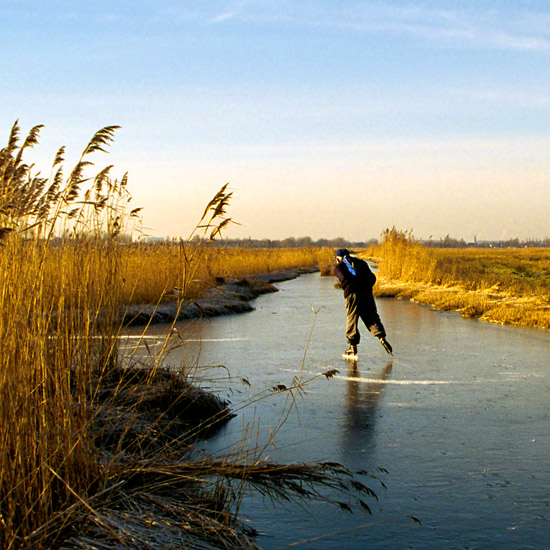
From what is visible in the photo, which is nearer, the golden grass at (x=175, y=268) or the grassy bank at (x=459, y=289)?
the golden grass at (x=175, y=268)

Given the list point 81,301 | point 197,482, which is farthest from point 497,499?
point 81,301

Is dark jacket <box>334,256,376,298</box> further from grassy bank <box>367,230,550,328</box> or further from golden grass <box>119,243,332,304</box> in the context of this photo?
grassy bank <box>367,230,550,328</box>

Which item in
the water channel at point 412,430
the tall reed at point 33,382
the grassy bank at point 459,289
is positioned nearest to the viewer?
the tall reed at point 33,382

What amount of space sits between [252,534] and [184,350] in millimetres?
7330

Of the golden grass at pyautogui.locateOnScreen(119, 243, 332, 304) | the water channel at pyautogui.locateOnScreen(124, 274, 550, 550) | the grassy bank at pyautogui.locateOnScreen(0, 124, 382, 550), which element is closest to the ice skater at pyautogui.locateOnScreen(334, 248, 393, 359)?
the water channel at pyautogui.locateOnScreen(124, 274, 550, 550)

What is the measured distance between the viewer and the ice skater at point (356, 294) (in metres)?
11.1

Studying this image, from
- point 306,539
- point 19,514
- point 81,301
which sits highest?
point 81,301

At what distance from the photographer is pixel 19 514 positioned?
3.51 metres

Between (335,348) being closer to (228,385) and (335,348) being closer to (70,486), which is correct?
(228,385)

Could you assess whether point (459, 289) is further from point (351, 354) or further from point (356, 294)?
point (351, 354)

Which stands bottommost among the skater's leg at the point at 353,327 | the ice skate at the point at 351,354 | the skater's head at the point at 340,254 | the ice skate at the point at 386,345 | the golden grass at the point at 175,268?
the ice skate at the point at 351,354

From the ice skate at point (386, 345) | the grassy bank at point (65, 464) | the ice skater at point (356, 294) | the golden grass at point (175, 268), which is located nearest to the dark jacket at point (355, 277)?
the ice skater at point (356, 294)

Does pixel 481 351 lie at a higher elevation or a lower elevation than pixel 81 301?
lower

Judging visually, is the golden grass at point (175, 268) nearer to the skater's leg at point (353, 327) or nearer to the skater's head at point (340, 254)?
the skater's head at point (340, 254)
